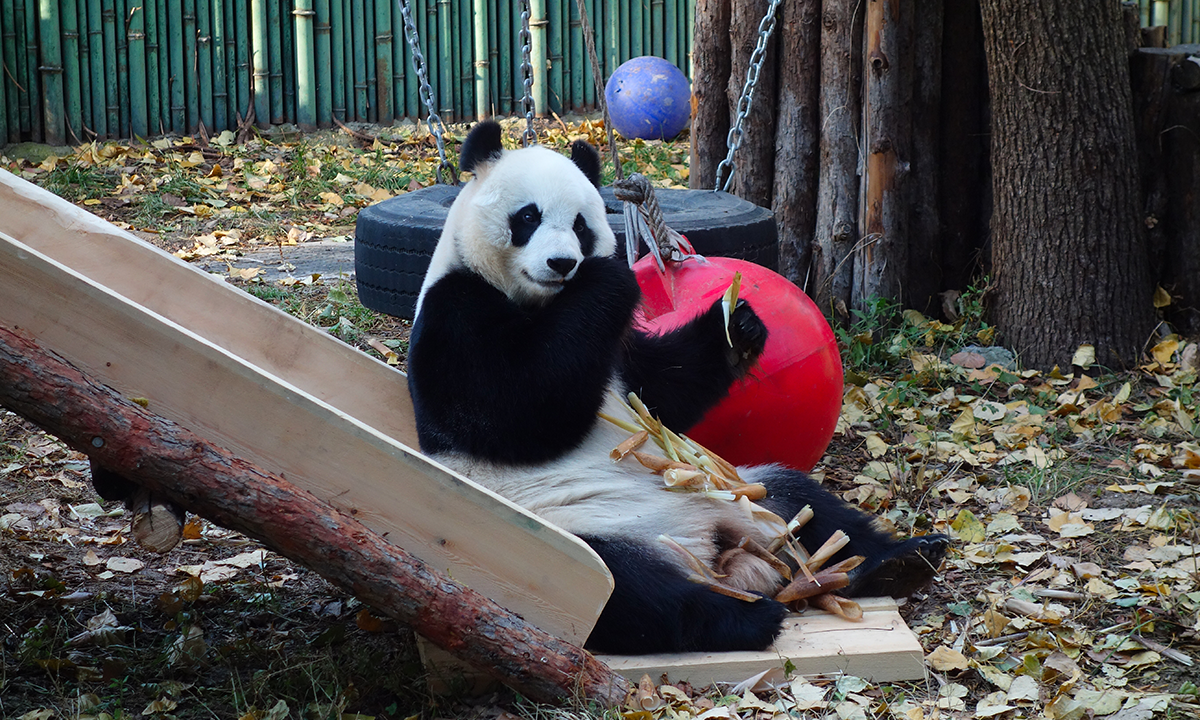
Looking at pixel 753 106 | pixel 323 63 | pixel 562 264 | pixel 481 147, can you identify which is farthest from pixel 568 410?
pixel 323 63

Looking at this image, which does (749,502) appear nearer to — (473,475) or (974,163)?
(473,475)

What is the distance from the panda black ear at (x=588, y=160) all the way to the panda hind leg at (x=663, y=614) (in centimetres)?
108

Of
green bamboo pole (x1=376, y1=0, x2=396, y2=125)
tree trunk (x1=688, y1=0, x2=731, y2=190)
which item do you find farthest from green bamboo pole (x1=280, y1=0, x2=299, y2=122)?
tree trunk (x1=688, y1=0, x2=731, y2=190)

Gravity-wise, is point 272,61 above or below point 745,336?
above

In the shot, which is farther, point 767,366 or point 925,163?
point 925,163

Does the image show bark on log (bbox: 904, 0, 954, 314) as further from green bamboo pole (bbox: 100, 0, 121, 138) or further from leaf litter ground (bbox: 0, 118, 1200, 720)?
green bamboo pole (bbox: 100, 0, 121, 138)

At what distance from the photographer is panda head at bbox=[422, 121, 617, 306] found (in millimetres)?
2859

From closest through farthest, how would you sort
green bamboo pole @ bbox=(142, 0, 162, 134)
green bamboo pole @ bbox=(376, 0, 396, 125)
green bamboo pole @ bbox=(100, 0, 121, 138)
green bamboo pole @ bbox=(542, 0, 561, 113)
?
green bamboo pole @ bbox=(100, 0, 121, 138), green bamboo pole @ bbox=(142, 0, 162, 134), green bamboo pole @ bbox=(376, 0, 396, 125), green bamboo pole @ bbox=(542, 0, 561, 113)

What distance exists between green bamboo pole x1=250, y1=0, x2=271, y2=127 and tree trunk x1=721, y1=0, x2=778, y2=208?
528 centimetres

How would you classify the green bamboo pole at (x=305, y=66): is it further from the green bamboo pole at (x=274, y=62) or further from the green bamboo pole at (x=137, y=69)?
the green bamboo pole at (x=137, y=69)

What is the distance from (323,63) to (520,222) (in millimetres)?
7378

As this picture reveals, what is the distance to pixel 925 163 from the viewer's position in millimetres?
5312

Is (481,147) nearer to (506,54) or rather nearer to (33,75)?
(33,75)

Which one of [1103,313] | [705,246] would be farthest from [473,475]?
[1103,313]
